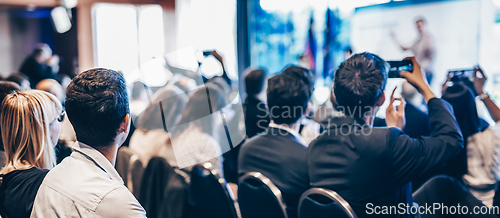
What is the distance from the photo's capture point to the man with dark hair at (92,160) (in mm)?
921

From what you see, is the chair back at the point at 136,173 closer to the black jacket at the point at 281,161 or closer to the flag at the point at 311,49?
the black jacket at the point at 281,161

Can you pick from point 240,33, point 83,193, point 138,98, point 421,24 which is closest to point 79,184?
point 83,193

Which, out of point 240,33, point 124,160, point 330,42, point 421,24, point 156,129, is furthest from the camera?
point 240,33

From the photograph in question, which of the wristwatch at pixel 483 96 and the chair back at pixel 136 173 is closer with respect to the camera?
the wristwatch at pixel 483 96

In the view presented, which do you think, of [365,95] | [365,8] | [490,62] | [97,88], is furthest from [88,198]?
[365,8]

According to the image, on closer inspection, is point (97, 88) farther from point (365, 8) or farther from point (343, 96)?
point (365, 8)

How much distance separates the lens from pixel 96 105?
100cm

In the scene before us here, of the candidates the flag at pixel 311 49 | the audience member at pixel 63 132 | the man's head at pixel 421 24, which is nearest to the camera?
the audience member at pixel 63 132

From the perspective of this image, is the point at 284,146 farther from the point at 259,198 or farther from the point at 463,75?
the point at 463,75

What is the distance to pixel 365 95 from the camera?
1554mm

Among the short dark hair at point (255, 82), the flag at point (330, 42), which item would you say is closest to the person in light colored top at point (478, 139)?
the short dark hair at point (255, 82)

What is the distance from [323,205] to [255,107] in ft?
5.46

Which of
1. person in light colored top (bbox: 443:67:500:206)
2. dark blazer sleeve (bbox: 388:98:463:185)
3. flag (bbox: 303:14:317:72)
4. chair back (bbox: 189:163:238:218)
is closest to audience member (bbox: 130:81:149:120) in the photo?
chair back (bbox: 189:163:238:218)

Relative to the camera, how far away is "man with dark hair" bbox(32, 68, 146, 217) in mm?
921
